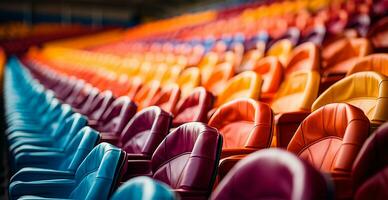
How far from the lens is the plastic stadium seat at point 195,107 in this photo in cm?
279

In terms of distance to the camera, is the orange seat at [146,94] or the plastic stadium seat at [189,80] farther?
the plastic stadium seat at [189,80]

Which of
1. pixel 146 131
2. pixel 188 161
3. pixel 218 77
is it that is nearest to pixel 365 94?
pixel 188 161

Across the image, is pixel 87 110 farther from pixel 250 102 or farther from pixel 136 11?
pixel 136 11

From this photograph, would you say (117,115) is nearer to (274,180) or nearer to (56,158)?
(56,158)

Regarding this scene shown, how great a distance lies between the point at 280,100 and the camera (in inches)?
124

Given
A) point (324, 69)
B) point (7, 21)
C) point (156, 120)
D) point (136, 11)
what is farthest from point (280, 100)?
point (136, 11)

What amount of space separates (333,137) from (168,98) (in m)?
1.79

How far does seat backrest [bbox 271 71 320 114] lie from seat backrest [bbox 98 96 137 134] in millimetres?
860

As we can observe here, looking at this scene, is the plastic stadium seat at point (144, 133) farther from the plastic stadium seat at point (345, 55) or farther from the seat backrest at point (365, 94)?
the plastic stadium seat at point (345, 55)

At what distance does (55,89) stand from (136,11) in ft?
52.0

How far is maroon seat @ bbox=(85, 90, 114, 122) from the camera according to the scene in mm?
3578

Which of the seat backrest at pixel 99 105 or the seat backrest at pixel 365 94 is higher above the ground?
the seat backrest at pixel 365 94

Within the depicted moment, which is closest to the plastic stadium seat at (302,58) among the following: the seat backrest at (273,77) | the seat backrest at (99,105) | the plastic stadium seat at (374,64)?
the seat backrest at (273,77)

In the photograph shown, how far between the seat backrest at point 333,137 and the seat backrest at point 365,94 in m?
0.27
